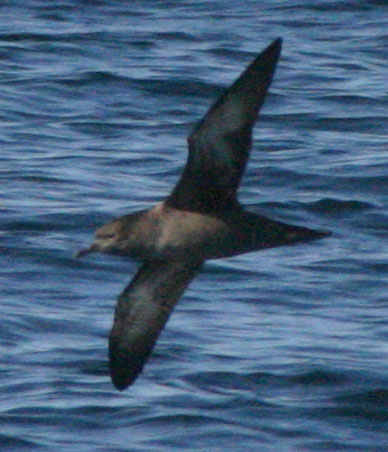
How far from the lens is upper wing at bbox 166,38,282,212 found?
918 centimetres

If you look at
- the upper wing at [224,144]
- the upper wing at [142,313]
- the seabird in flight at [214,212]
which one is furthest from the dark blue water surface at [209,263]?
the upper wing at [224,144]

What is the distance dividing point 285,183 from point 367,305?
251 centimetres

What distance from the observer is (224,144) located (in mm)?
9375

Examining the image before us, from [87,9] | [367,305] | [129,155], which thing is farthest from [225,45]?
[367,305]

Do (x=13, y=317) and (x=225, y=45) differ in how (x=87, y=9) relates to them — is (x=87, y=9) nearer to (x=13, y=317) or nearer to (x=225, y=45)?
(x=225, y=45)

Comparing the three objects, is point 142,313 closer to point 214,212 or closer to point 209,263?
point 214,212

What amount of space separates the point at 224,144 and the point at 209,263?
4617 mm

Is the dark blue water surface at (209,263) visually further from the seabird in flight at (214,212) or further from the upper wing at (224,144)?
the upper wing at (224,144)

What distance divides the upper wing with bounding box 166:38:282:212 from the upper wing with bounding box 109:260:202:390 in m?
0.79

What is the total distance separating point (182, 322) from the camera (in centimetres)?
1290

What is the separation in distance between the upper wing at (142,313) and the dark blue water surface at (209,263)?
0.99 meters

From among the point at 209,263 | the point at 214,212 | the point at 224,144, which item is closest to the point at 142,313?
the point at 214,212

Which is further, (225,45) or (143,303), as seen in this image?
(225,45)

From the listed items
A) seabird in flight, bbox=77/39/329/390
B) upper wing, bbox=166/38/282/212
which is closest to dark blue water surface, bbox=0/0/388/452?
seabird in flight, bbox=77/39/329/390
